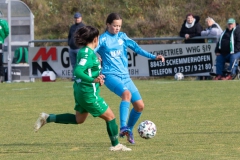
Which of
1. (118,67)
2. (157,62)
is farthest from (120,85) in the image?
(157,62)

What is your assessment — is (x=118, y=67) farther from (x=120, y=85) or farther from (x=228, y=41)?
(x=228, y=41)

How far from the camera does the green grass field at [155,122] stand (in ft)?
25.7

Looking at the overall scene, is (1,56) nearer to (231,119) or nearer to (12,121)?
(12,121)

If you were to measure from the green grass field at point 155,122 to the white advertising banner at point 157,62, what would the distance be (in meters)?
2.54

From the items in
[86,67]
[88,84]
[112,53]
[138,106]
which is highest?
[112,53]

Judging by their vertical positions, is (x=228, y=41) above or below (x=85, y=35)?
above

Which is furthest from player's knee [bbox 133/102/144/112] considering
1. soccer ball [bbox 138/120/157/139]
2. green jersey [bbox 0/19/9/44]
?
green jersey [bbox 0/19/9/44]

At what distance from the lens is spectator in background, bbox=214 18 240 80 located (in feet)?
63.0

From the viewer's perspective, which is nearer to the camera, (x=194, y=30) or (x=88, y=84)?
(x=88, y=84)

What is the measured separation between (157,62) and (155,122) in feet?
33.2

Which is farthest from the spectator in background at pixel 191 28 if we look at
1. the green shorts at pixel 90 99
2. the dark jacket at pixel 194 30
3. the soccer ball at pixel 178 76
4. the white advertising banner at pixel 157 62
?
the green shorts at pixel 90 99

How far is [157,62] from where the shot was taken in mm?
21141

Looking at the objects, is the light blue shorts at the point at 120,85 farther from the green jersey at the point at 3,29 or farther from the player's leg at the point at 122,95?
the green jersey at the point at 3,29

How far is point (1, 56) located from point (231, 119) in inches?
484
